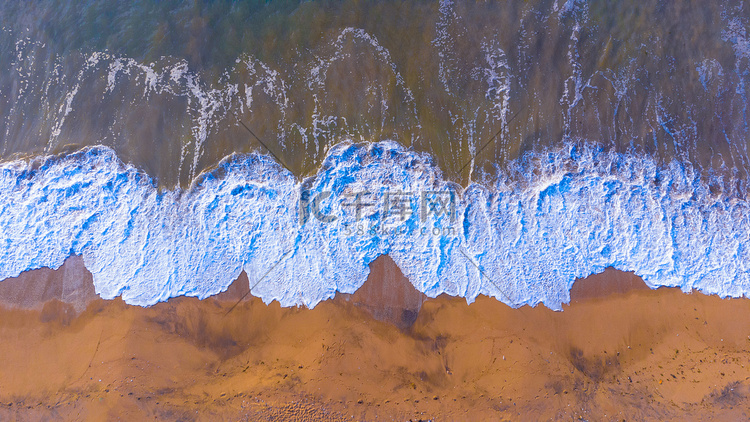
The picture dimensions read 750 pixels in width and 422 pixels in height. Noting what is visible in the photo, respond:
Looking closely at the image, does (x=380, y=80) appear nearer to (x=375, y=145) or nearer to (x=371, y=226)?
(x=375, y=145)

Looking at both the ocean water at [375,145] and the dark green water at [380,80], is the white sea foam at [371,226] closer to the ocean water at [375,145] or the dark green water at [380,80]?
the ocean water at [375,145]

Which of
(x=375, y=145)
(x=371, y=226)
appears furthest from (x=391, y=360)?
(x=375, y=145)

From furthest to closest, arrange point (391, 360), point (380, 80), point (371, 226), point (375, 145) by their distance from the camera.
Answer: point (380, 80)
point (375, 145)
point (371, 226)
point (391, 360)

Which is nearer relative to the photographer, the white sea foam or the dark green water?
the white sea foam

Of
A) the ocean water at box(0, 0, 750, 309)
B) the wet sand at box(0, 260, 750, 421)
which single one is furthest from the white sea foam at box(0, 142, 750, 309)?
the wet sand at box(0, 260, 750, 421)

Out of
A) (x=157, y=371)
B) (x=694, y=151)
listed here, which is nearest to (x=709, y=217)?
(x=694, y=151)

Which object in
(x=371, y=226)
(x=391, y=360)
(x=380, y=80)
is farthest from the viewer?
(x=380, y=80)

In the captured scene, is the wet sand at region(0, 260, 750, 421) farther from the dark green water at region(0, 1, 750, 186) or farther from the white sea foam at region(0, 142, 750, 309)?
the dark green water at region(0, 1, 750, 186)
